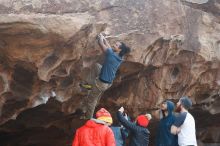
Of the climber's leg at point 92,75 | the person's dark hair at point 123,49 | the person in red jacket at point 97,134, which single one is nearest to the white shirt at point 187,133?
the person in red jacket at point 97,134

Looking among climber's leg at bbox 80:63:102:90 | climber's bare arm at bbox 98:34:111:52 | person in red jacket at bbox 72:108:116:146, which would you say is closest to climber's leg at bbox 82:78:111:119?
climber's leg at bbox 80:63:102:90

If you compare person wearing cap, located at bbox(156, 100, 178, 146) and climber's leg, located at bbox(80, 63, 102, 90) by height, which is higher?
climber's leg, located at bbox(80, 63, 102, 90)

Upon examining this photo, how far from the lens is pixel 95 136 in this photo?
612cm

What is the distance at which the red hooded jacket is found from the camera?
6.09 m

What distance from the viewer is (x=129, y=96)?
9.04m

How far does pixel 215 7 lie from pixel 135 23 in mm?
2408

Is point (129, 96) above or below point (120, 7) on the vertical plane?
below

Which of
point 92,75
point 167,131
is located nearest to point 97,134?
point 167,131

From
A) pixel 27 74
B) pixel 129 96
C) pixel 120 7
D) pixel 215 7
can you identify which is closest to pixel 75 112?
pixel 129 96

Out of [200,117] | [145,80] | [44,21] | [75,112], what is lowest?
[200,117]

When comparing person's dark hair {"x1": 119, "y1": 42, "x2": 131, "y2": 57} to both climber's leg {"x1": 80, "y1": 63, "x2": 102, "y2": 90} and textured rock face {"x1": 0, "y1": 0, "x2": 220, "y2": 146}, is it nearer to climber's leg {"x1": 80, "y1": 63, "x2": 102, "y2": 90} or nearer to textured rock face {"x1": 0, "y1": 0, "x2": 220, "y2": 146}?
textured rock face {"x1": 0, "y1": 0, "x2": 220, "y2": 146}

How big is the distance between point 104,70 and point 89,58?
0.55 metres

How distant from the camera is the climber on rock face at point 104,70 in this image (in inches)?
280

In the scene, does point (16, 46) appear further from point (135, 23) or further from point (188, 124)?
point (188, 124)
